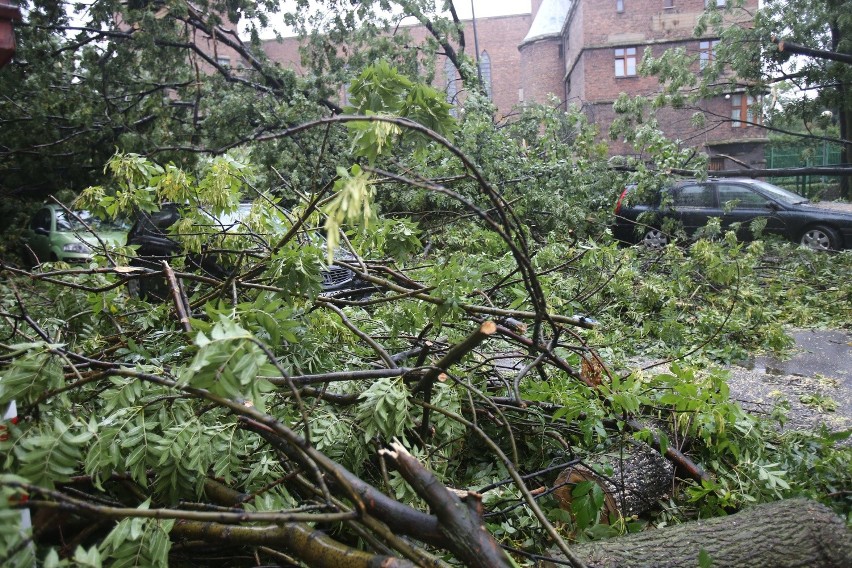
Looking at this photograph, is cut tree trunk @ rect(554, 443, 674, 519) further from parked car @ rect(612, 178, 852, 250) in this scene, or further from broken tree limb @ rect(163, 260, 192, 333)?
parked car @ rect(612, 178, 852, 250)

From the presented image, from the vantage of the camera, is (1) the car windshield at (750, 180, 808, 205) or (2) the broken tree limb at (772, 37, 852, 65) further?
(1) the car windshield at (750, 180, 808, 205)

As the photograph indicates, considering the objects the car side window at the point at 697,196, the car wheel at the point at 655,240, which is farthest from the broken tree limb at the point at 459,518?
the car side window at the point at 697,196

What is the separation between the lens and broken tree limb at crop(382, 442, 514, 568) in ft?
6.09

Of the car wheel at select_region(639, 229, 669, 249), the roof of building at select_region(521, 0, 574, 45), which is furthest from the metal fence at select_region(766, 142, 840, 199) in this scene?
the roof of building at select_region(521, 0, 574, 45)

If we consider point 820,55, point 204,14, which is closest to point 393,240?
point 204,14

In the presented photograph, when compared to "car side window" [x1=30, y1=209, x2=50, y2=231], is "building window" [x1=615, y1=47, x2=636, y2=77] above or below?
above

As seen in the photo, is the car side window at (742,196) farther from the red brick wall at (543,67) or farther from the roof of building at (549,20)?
the roof of building at (549,20)

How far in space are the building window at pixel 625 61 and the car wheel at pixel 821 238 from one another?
19.9 m

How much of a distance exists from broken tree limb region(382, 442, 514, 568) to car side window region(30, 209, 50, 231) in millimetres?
11491

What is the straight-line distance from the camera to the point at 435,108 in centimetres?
266

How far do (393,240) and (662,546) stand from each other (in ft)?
6.29

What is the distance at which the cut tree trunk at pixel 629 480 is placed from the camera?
2.94 meters

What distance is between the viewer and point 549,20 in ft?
113

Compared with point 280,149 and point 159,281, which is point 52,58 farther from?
point 159,281
